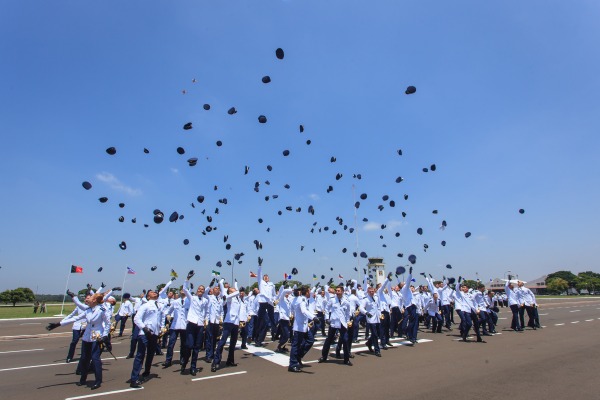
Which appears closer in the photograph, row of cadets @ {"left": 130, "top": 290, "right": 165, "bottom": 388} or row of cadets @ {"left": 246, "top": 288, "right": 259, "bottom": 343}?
row of cadets @ {"left": 130, "top": 290, "right": 165, "bottom": 388}

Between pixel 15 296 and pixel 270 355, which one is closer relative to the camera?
pixel 270 355

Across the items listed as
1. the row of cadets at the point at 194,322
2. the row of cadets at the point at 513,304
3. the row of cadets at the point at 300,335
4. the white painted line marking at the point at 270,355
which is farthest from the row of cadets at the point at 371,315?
the row of cadets at the point at 513,304

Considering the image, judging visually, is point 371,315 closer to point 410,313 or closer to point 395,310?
point 410,313

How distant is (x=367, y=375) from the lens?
25.3 feet

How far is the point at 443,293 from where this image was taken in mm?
17125

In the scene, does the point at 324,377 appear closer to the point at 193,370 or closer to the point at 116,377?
the point at 193,370

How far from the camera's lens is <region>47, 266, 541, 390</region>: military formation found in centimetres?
760

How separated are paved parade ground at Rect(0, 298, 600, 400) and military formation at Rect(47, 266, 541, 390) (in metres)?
0.43

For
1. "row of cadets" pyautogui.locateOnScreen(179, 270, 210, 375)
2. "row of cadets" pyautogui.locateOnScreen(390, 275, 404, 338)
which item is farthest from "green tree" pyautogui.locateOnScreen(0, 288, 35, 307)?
"row of cadets" pyautogui.locateOnScreen(390, 275, 404, 338)

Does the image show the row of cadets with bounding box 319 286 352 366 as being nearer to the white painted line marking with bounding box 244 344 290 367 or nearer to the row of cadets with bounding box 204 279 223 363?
the white painted line marking with bounding box 244 344 290 367

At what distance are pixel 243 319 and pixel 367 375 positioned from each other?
4.51 metres

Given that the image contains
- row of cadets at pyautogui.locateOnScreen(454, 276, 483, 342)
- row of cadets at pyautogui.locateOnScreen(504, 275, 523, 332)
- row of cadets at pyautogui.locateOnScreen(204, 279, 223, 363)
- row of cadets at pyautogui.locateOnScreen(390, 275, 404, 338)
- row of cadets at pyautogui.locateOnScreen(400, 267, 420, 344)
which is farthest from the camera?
row of cadets at pyautogui.locateOnScreen(504, 275, 523, 332)

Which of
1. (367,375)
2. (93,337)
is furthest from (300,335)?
(93,337)

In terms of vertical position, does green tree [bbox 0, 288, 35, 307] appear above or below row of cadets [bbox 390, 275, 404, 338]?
below
